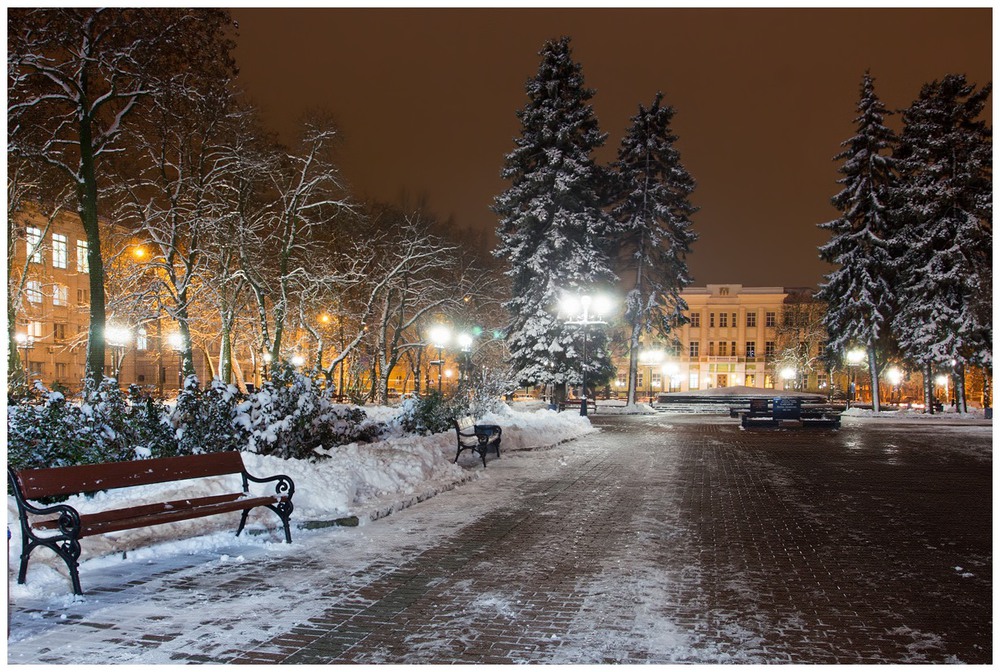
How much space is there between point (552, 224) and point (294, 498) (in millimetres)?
32035

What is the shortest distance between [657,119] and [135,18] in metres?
34.5

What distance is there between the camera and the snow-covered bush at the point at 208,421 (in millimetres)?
10578

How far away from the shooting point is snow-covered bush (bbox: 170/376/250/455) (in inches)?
416

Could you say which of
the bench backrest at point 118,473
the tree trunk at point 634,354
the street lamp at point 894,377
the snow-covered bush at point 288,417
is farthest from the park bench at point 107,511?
the street lamp at point 894,377

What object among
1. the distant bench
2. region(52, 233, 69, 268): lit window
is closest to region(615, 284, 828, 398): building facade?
the distant bench

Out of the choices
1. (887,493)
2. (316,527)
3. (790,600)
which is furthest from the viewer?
(887,493)

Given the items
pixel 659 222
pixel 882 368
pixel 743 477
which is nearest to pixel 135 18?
pixel 743 477

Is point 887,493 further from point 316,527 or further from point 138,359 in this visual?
point 138,359

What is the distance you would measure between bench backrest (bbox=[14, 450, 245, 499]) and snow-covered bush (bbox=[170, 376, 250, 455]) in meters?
2.21

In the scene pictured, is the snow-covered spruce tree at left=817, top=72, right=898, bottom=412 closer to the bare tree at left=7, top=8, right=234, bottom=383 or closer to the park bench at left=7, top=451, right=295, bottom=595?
the bare tree at left=7, top=8, right=234, bottom=383

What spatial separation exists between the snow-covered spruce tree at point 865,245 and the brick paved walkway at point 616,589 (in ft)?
105

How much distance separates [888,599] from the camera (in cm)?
618

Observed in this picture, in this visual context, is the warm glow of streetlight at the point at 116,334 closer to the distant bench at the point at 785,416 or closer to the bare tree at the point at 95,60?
the bare tree at the point at 95,60

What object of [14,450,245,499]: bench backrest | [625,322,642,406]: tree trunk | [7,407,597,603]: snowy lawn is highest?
[625,322,642,406]: tree trunk
